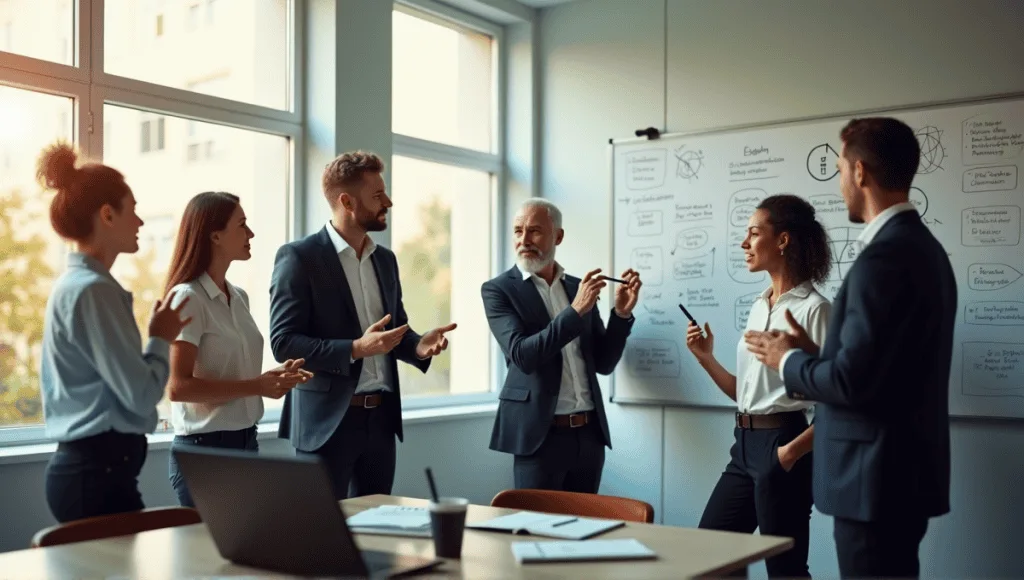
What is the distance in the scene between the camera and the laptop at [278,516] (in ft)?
5.18

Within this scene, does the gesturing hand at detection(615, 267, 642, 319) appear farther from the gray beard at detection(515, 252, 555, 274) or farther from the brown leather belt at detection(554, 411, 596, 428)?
the brown leather belt at detection(554, 411, 596, 428)

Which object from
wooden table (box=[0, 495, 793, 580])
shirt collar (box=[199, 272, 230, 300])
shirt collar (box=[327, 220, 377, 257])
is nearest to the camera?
wooden table (box=[0, 495, 793, 580])

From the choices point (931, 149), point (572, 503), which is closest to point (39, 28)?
point (572, 503)

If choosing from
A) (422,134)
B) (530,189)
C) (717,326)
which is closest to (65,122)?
(422,134)

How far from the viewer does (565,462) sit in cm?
402

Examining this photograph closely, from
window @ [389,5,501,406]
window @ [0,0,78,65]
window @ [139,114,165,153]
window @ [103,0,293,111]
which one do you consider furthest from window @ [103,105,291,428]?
window @ [389,5,501,406]

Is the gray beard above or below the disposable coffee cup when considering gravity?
above

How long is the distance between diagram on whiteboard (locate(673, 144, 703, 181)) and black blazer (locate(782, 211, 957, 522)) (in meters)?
2.45

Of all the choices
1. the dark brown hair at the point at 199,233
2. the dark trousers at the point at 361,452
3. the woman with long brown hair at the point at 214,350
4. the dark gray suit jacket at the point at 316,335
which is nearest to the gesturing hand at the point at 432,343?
the dark gray suit jacket at the point at 316,335

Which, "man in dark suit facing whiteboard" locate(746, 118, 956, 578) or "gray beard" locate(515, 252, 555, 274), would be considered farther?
"gray beard" locate(515, 252, 555, 274)

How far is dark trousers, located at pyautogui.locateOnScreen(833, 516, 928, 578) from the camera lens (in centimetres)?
236

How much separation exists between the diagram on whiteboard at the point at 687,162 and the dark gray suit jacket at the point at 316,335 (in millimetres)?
1978

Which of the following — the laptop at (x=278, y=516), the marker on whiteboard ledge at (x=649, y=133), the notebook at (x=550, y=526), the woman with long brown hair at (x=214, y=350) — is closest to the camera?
the laptop at (x=278, y=516)

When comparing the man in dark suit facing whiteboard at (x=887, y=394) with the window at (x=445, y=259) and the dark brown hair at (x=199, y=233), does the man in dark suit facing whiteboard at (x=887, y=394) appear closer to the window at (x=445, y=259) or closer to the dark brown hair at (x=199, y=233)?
the dark brown hair at (x=199, y=233)
